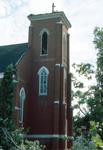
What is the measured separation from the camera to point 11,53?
125ft

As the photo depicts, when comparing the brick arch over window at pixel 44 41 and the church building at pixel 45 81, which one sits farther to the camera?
the brick arch over window at pixel 44 41

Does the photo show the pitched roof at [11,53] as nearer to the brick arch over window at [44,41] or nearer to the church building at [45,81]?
the church building at [45,81]

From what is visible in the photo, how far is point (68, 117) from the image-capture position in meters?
37.5

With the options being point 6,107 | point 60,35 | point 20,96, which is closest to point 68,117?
point 20,96

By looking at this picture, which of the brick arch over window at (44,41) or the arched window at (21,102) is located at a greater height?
the brick arch over window at (44,41)

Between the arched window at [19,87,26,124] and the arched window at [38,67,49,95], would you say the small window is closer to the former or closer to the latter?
the arched window at [38,67,49,95]

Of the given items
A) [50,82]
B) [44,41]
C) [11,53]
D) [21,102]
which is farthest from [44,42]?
[21,102]

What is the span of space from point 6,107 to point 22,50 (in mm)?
12919

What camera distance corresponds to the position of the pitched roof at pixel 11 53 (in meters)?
36.0

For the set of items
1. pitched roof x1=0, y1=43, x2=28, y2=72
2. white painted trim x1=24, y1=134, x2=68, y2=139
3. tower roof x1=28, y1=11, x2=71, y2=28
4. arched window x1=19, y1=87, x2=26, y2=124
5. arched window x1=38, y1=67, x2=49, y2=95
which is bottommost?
white painted trim x1=24, y1=134, x2=68, y2=139

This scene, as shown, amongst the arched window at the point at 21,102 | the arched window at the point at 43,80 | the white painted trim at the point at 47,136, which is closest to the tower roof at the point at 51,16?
the arched window at the point at 43,80

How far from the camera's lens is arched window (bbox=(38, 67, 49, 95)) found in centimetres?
3573

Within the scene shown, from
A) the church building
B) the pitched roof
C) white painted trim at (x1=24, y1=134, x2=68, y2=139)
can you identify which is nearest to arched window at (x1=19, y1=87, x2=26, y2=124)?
the church building

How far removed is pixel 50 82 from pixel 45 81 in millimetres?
640
